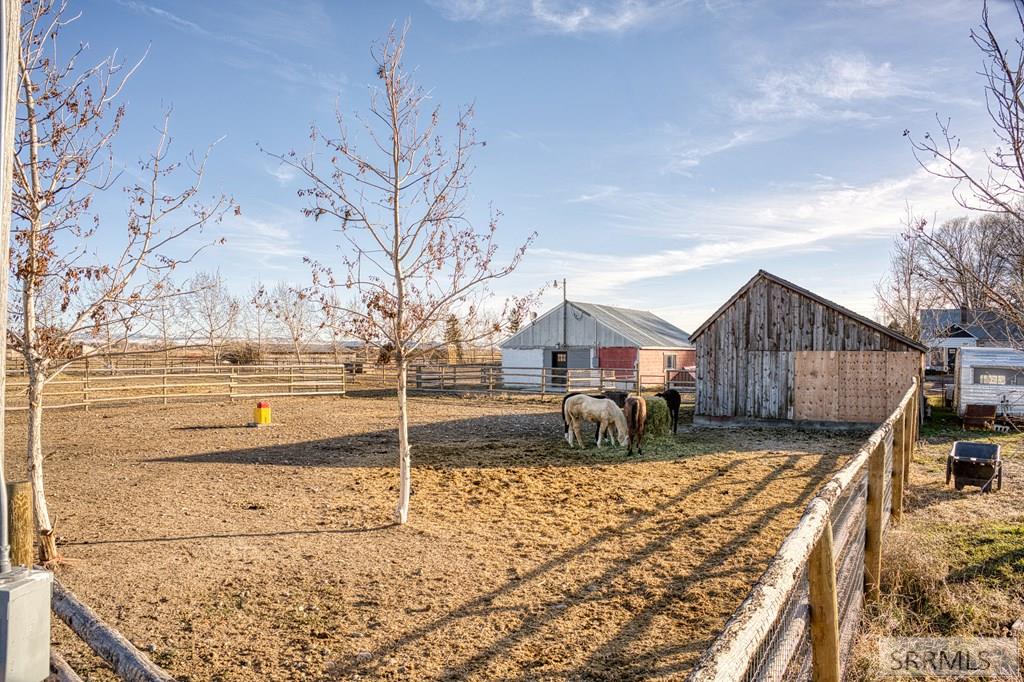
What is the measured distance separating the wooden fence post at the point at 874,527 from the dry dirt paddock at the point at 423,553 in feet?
3.68

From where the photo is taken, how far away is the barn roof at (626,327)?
104 ft

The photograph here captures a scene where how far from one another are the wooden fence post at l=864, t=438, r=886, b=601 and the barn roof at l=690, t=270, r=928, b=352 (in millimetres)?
12865

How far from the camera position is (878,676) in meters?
3.60

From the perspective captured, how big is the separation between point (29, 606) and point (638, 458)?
11240mm

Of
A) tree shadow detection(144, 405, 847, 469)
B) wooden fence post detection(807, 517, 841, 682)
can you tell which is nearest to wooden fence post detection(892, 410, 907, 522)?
wooden fence post detection(807, 517, 841, 682)

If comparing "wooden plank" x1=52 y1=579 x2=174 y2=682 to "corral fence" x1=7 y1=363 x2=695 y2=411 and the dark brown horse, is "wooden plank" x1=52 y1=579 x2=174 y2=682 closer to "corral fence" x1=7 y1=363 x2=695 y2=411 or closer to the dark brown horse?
the dark brown horse

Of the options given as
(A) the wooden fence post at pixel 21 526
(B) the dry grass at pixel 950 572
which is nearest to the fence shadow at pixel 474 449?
(B) the dry grass at pixel 950 572

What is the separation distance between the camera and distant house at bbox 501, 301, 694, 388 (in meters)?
31.4

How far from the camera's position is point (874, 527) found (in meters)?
4.78

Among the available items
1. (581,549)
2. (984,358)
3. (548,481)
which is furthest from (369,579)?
(984,358)

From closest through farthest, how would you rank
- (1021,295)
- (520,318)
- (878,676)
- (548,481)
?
(878,676) → (1021,295) → (520,318) → (548,481)

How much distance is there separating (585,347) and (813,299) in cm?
1604

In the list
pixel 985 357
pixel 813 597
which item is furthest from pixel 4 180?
pixel 985 357

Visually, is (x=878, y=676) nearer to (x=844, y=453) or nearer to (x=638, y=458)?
(x=638, y=458)
